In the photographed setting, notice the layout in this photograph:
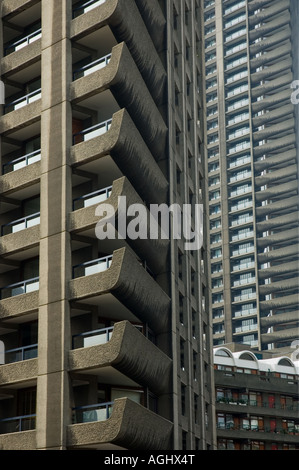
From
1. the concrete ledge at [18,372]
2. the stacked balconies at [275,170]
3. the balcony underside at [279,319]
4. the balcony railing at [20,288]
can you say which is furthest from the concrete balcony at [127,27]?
the stacked balconies at [275,170]

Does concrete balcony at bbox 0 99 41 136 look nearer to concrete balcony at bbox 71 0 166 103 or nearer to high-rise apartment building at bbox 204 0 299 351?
concrete balcony at bbox 71 0 166 103

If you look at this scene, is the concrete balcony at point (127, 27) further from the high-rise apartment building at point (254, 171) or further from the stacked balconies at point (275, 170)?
the high-rise apartment building at point (254, 171)

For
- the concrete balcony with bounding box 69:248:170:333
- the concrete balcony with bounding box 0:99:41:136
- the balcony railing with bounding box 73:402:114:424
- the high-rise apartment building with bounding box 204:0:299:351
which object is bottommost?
the balcony railing with bounding box 73:402:114:424

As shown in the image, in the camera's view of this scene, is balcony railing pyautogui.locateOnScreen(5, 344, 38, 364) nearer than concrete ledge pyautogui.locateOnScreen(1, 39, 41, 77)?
Yes

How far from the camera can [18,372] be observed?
38594 mm

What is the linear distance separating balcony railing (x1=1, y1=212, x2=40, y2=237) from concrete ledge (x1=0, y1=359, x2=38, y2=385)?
703 cm

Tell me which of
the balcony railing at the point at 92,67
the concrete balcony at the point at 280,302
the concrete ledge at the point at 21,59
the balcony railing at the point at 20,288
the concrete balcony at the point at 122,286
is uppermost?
the concrete balcony at the point at 280,302

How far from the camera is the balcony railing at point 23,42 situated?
44.7m

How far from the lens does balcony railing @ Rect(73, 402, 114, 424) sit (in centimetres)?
3566

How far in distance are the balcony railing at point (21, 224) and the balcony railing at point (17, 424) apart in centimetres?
948

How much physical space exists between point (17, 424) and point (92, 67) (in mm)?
18281

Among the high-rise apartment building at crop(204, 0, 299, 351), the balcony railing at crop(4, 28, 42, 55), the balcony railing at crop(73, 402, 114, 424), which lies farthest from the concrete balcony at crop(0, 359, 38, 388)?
the high-rise apartment building at crop(204, 0, 299, 351)
